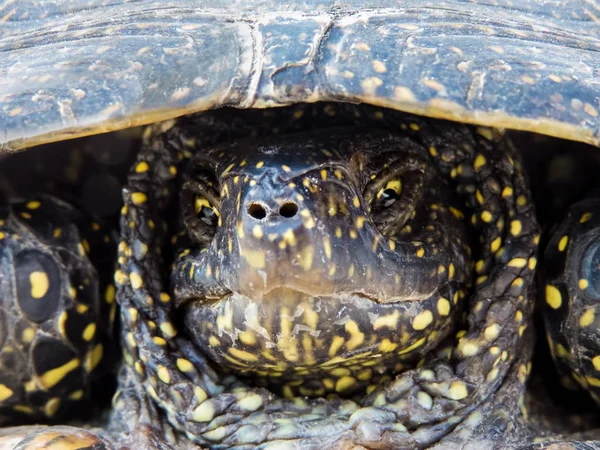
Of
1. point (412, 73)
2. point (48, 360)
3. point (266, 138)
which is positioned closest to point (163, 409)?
point (48, 360)

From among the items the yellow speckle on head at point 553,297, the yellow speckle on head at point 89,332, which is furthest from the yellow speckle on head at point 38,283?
the yellow speckle on head at point 553,297

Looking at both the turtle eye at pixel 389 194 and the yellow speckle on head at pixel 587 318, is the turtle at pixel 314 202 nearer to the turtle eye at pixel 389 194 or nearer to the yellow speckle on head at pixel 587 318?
the turtle eye at pixel 389 194

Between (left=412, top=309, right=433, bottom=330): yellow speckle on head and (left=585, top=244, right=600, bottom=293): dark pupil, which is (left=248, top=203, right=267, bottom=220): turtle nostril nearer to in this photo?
(left=412, top=309, right=433, bottom=330): yellow speckle on head

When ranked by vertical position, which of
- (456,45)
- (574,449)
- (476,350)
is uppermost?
(456,45)

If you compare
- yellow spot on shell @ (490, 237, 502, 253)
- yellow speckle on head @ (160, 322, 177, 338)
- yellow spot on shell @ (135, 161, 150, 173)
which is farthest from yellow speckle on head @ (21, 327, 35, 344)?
yellow spot on shell @ (490, 237, 502, 253)

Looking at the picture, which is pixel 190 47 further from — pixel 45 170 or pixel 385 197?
pixel 45 170

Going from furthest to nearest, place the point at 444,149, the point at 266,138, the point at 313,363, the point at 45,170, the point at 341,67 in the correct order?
the point at 45,170 → the point at 444,149 → the point at 266,138 → the point at 313,363 → the point at 341,67
